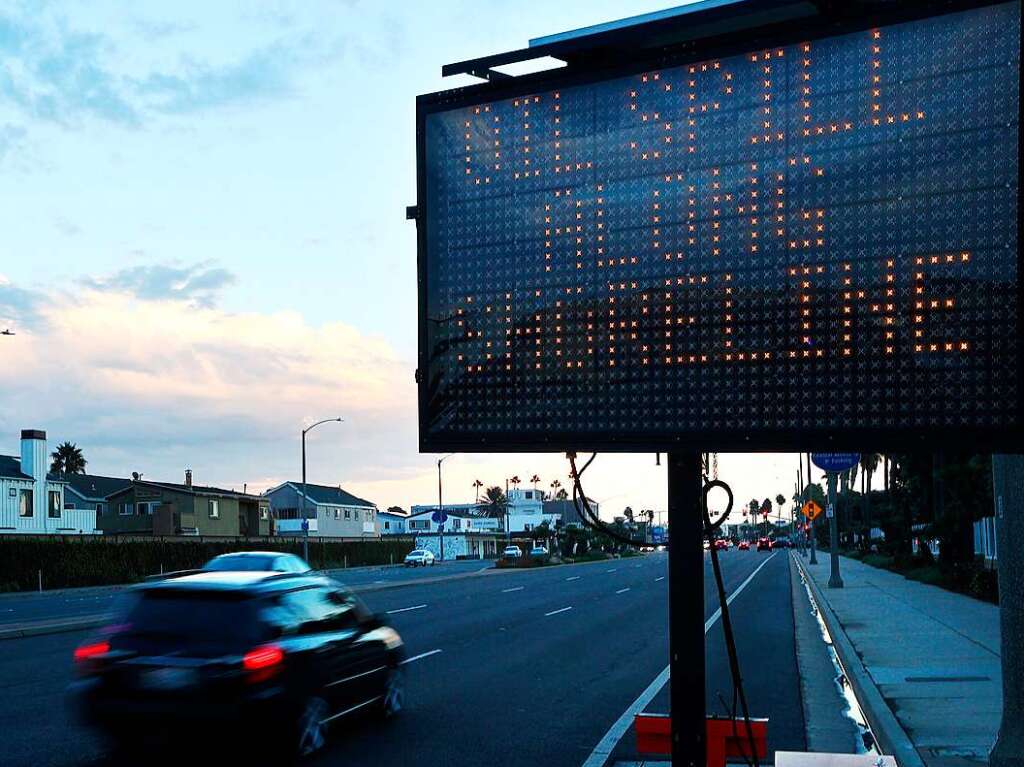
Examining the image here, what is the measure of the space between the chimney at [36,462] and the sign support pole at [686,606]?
221 ft

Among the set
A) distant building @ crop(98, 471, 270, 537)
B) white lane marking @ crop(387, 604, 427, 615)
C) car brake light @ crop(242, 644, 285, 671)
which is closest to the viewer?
car brake light @ crop(242, 644, 285, 671)

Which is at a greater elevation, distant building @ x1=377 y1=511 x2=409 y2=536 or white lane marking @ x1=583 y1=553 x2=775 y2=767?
white lane marking @ x1=583 y1=553 x2=775 y2=767

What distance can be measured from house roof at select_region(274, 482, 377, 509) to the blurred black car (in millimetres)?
100540

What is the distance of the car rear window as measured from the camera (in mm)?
8789

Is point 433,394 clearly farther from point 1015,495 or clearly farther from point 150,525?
point 150,525

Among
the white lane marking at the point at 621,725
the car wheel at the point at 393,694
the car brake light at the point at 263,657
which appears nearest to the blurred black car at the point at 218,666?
the car brake light at the point at 263,657

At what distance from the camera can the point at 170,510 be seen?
79.2 meters

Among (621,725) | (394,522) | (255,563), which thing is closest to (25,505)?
(255,563)

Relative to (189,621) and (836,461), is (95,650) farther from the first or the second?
(836,461)

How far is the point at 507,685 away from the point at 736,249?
33.8 ft

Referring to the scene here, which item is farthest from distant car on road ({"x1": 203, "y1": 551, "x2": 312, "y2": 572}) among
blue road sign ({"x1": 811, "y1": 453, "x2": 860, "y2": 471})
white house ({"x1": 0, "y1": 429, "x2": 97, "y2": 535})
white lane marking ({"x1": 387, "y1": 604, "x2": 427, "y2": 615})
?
white house ({"x1": 0, "y1": 429, "x2": 97, "y2": 535})

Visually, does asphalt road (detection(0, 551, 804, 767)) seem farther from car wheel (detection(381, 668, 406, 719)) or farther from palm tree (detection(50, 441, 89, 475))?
palm tree (detection(50, 441, 89, 475))

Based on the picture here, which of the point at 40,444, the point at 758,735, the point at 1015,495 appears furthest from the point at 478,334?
the point at 40,444

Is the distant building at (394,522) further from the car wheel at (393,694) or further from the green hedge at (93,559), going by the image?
the car wheel at (393,694)
